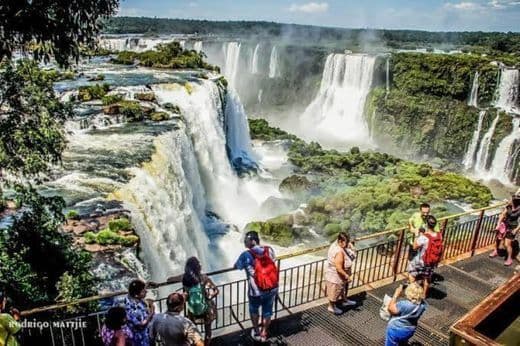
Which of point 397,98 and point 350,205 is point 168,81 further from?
point 397,98

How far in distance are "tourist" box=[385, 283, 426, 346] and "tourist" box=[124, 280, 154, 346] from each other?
9.61 ft

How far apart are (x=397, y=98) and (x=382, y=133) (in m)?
3.34

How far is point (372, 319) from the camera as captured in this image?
23.5 ft

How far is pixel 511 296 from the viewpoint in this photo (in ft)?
12.8

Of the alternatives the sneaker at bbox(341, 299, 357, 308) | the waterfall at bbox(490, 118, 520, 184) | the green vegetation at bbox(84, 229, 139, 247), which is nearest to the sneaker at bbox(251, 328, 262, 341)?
the sneaker at bbox(341, 299, 357, 308)

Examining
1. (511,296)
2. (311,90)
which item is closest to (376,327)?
(511,296)

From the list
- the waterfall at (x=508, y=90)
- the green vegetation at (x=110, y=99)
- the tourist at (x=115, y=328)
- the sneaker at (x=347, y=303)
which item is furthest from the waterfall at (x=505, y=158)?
the tourist at (x=115, y=328)

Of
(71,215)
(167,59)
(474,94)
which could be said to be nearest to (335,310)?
(71,215)

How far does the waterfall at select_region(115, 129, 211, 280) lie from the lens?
427 inches

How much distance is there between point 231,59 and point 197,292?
158ft

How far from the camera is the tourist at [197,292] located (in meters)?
5.21

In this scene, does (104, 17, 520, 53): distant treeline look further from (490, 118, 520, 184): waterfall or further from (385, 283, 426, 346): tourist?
(385, 283, 426, 346): tourist

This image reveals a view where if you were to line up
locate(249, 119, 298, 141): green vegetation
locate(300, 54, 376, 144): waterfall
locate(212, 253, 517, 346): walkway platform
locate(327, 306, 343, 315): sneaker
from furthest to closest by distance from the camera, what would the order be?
locate(300, 54, 376, 144): waterfall < locate(249, 119, 298, 141): green vegetation < locate(327, 306, 343, 315): sneaker < locate(212, 253, 517, 346): walkway platform

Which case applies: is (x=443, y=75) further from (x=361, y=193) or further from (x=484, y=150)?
(x=361, y=193)
